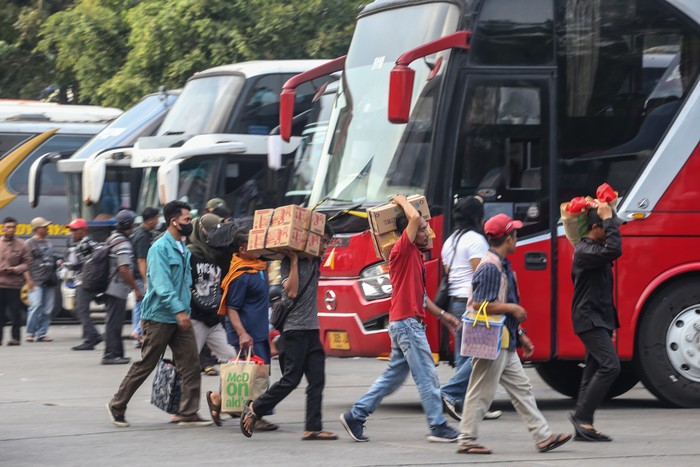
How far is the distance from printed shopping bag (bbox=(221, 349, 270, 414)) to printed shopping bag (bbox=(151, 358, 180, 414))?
562mm

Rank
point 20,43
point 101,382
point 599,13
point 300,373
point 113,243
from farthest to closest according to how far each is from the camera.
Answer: point 20,43
point 113,243
point 101,382
point 599,13
point 300,373

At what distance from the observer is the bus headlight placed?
11.0m

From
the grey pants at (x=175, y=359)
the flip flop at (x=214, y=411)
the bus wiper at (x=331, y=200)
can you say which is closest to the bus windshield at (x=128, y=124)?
the bus wiper at (x=331, y=200)

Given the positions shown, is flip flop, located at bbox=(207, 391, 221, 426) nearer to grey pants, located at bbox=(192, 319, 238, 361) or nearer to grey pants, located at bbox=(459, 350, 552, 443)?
grey pants, located at bbox=(192, 319, 238, 361)

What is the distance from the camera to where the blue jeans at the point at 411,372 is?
9.34 metres

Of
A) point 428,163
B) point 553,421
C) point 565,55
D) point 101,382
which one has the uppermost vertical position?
point 565,55

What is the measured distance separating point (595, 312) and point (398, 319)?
1.36m

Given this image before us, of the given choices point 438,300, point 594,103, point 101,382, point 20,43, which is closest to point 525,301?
point 438,300

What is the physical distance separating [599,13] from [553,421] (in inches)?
132

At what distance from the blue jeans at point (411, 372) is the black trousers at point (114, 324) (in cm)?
632

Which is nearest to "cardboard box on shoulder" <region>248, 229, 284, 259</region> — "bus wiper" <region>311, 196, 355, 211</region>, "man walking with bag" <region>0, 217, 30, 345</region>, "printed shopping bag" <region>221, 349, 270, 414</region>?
"printed shopping bag" <region>221, 349, 270, 414</region>

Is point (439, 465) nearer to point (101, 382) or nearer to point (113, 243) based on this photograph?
point (101, 382)

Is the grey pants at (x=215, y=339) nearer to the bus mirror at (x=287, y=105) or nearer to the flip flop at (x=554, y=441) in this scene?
the bus mirror at (x=287, y=105)

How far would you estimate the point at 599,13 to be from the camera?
11.2 metres
